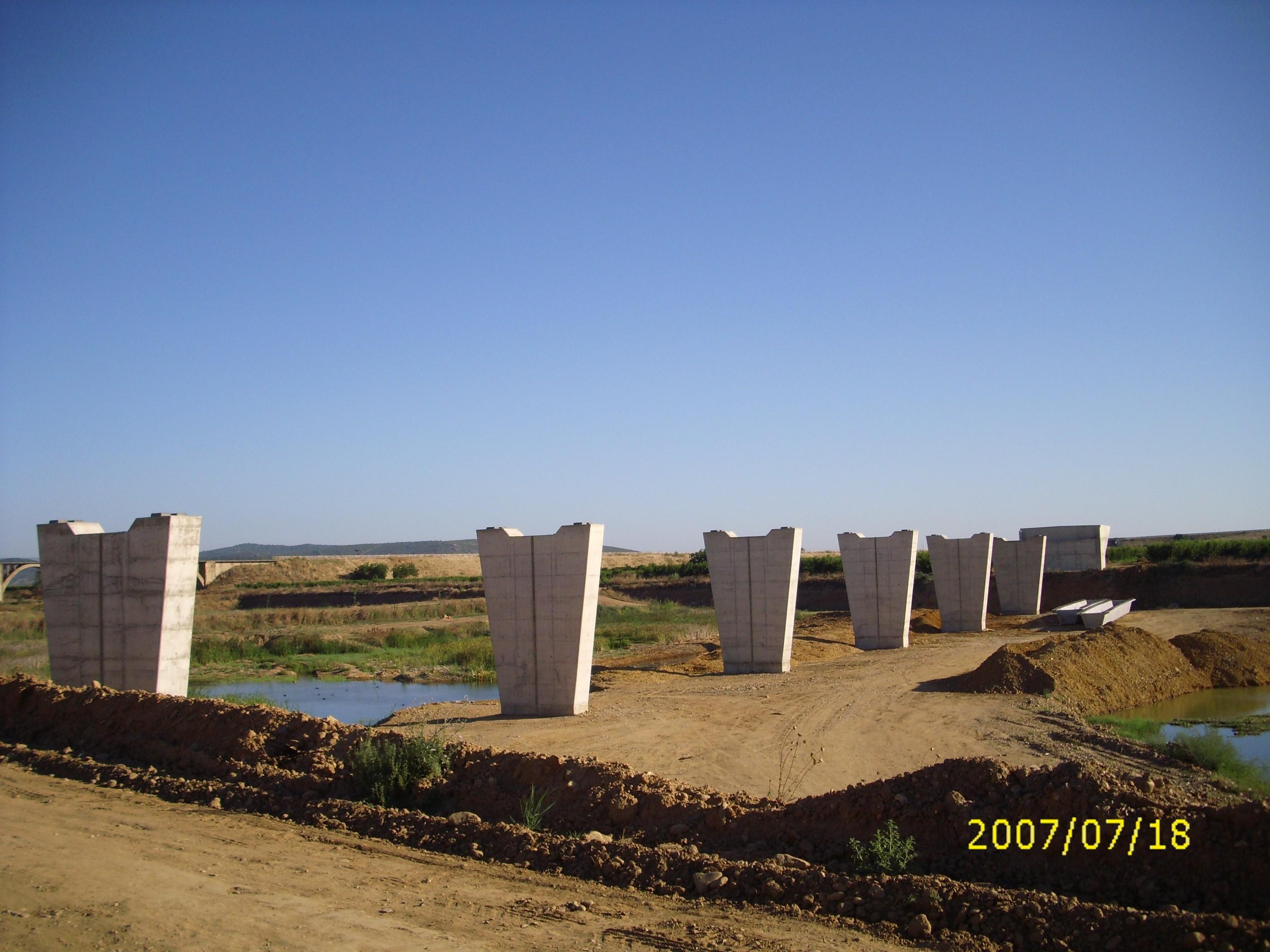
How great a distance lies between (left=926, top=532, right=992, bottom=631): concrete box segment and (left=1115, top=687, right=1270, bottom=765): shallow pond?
1174 centimetres

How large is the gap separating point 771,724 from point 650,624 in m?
25.1

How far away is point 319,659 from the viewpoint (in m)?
28.5

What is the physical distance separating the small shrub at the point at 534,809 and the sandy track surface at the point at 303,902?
0.78m

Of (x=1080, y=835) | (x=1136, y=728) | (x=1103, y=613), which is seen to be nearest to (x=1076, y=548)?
(x=1103, y=613)

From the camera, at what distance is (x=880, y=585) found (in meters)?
26.8

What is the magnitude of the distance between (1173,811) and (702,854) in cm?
310

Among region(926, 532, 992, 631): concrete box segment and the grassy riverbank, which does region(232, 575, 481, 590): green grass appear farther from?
region(926, 532, 992, 631): concrete box segment

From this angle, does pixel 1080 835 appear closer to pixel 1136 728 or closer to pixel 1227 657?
pixel 1136 728

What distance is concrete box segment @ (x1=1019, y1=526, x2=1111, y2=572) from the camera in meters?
48.6

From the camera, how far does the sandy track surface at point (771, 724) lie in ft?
38.4

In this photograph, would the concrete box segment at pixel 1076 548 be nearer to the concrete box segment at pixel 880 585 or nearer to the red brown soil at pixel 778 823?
the concrete box segment at pixel 880 585

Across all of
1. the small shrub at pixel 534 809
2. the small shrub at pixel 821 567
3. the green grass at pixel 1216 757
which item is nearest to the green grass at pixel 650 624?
the small shrub at pixel 821 567

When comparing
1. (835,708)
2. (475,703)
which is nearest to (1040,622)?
(835,708)

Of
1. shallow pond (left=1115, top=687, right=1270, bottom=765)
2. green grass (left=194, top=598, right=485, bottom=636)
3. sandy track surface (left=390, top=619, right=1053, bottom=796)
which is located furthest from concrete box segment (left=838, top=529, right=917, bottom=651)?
green grass (left=194, top=598, right=485, bottom=636)
